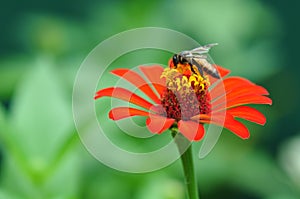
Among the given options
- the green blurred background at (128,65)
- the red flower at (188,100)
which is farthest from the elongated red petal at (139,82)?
the green blurred background at (128,65)

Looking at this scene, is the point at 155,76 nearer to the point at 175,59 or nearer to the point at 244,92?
the point at 175,59

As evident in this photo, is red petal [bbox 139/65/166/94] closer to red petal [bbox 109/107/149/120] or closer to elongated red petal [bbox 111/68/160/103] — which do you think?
elongated red petal [bbox 111/68/160/103]

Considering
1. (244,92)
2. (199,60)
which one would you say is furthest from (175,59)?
(244,92)

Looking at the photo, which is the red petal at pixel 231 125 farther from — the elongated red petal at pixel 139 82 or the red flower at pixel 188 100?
the elongated red petal at pixel 139 82

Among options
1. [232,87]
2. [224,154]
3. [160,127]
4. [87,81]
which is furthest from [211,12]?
[160,127]

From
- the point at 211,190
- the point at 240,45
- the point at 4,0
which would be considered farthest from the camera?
the point at 4,0

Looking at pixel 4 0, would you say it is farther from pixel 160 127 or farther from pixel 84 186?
pixel 160 127

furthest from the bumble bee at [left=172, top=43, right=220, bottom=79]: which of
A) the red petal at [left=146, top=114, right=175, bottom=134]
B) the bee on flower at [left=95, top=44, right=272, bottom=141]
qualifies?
the red petal at [left=146, top=114, right=175, bottom=134]
